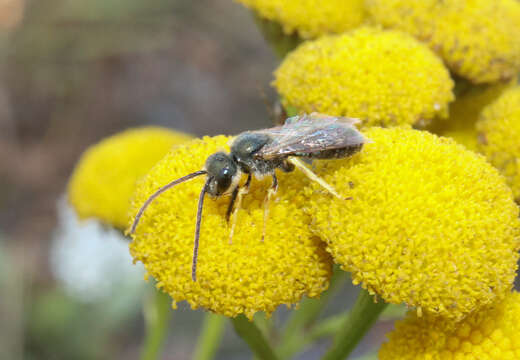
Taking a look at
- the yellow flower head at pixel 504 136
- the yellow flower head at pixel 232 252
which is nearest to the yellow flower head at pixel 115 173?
the yellow flower head at pixel 232 252

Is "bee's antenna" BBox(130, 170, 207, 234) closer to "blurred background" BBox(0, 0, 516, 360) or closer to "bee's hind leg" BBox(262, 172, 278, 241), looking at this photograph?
"bee's hind leg" BBox(262, 172, 278, 241)

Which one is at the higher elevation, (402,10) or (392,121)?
(402,10)

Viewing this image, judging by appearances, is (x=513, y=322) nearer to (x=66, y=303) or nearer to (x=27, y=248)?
(x=66, y=303)

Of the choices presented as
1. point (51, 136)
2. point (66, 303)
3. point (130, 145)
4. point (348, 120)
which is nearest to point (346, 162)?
point (348, 120)

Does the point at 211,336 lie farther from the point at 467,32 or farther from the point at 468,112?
the point at 467,32

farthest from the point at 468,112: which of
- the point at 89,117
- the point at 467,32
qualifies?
the point at 89,117

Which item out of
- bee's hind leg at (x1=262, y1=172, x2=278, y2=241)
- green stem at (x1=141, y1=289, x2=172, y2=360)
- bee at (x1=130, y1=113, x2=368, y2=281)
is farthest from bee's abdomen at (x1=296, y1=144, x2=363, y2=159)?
green stem at (x1=141, y1=289, x2=172, y2=360)
